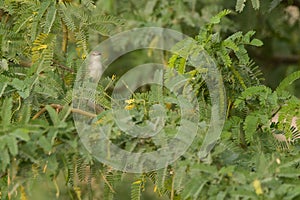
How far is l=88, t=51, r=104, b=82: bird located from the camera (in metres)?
2.36

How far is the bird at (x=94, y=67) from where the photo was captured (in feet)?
7.73

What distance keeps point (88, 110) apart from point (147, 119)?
198mm

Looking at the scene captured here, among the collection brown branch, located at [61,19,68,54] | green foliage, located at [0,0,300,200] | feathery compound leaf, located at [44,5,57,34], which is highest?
feathery compound leaf, located at [44,5,57,34]

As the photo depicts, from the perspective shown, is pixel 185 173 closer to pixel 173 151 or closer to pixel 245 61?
pixel 173 151

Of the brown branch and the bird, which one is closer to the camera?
the bird

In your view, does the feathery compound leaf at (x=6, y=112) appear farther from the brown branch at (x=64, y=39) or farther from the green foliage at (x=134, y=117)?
the brown branch at (x=64, y=39)

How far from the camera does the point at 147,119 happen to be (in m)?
2.04

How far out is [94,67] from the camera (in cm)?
242

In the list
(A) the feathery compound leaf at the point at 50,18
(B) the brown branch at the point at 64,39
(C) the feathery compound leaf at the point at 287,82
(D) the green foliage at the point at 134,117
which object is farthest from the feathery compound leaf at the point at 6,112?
(C) the feathery compound leaf at the point at 287,82

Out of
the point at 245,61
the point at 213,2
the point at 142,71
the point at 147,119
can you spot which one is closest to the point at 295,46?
the point at 213,2

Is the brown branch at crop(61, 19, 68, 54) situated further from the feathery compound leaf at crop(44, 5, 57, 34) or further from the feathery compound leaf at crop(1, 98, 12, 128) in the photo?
the feathery compound leaf at crop(1, 98, 12, 128)

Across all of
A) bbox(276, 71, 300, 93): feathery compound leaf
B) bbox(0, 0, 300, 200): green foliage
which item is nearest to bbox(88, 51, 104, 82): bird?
bbox(0, 0, 300, 200): green foliage

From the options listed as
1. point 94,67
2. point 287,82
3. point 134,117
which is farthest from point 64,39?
point 287,82

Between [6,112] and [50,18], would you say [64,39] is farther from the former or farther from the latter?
[6,112]
